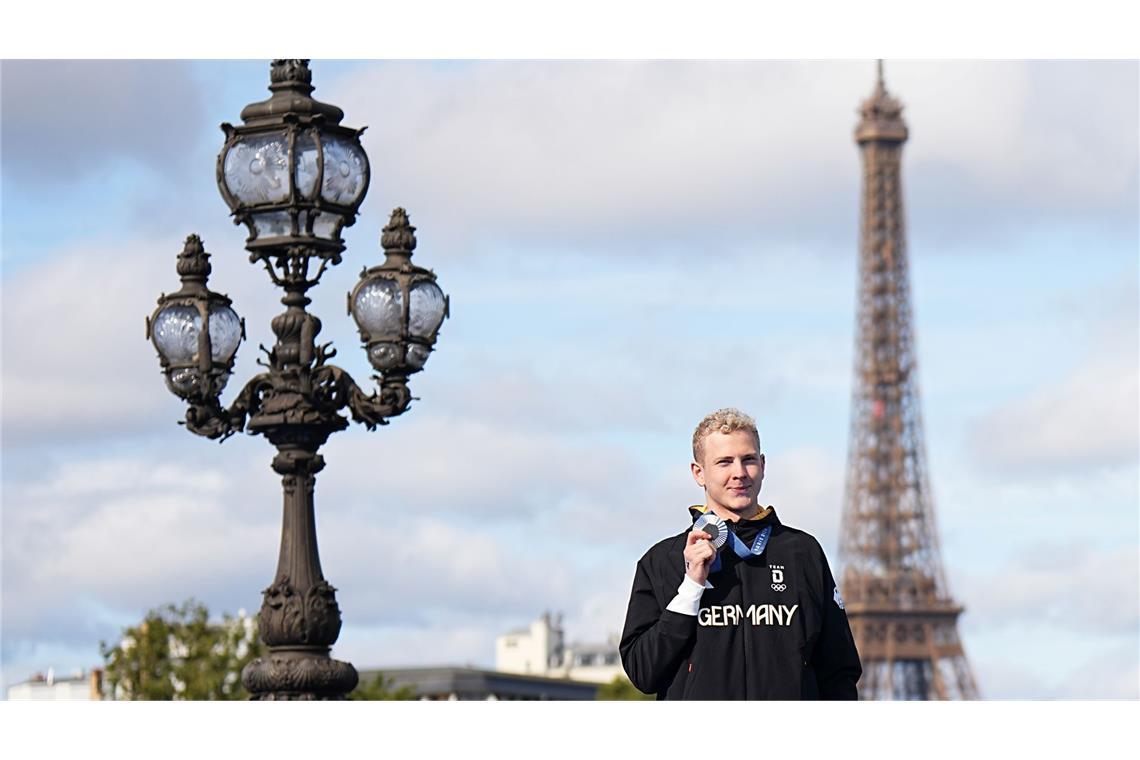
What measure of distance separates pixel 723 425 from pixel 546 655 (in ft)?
523

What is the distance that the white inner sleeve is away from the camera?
26.7 feet

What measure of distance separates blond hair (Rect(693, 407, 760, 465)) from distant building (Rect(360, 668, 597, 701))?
96017 mm

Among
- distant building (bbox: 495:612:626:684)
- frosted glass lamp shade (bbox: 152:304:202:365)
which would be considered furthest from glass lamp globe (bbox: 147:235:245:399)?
distant building (bbox: 495:612:626:684)

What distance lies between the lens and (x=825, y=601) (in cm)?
838

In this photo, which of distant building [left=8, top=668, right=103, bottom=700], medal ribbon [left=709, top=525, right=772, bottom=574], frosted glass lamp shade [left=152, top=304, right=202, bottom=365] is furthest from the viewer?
distant building [left=8, top=668, right=103, bottom=700]

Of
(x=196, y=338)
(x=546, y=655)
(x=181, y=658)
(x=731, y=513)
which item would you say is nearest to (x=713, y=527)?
(x=731, y=513)

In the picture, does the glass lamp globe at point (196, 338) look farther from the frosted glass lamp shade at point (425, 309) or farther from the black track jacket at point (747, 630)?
the black track jacket at point (747, 630)

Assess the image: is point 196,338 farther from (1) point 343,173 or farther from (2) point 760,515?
(2) point 760,515

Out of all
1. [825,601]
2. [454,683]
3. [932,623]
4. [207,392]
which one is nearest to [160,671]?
[207,392]

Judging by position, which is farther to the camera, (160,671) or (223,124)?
(160,671)

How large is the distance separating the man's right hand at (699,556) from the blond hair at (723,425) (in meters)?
0.32

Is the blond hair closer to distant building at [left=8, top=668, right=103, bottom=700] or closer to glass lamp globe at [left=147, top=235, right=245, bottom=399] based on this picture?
glass lamp globe at [left=147, top=235, right=245, bottom=399]
